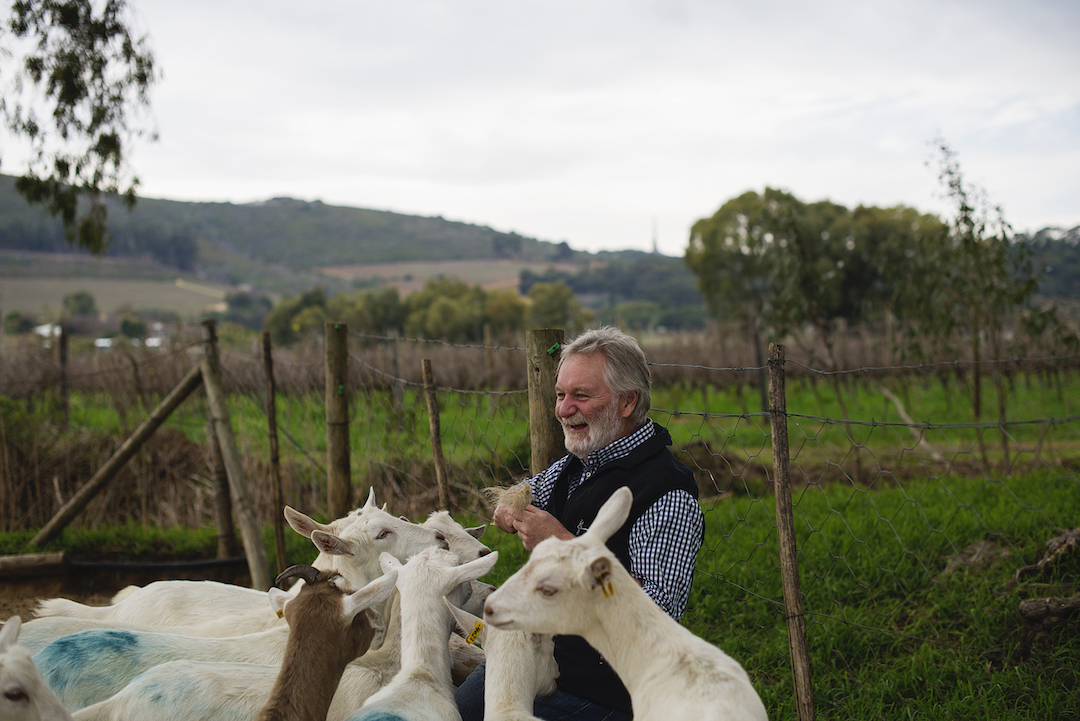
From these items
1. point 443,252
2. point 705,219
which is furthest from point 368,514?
point 443,252

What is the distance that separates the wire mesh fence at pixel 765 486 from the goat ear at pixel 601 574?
2.46 feet

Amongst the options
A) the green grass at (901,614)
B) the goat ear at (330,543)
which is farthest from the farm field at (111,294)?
the goat ear at (330,543)

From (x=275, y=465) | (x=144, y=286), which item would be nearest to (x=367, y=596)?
(x=275, y=465)

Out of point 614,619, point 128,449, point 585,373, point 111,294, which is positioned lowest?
point 128,449

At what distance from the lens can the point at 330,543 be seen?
10.9 feet

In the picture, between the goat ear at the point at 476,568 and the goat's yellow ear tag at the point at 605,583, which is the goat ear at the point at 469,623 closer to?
the goat ear at the point at 476,568

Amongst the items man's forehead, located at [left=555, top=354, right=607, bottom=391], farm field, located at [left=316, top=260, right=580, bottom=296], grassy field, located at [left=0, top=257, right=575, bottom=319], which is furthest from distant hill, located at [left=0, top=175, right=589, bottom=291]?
man's forehead, located at [left=555, top=354, right=607, bottom=391]

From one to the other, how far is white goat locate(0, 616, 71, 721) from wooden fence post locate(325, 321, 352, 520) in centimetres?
332

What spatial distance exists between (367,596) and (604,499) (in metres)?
1.00

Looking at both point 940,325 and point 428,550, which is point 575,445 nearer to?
point 428,550

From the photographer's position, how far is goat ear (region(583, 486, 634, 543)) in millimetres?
2281

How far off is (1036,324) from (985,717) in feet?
A: 24.1

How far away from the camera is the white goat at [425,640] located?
8.36ft

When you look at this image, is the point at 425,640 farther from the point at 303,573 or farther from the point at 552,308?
the point at 552,308
